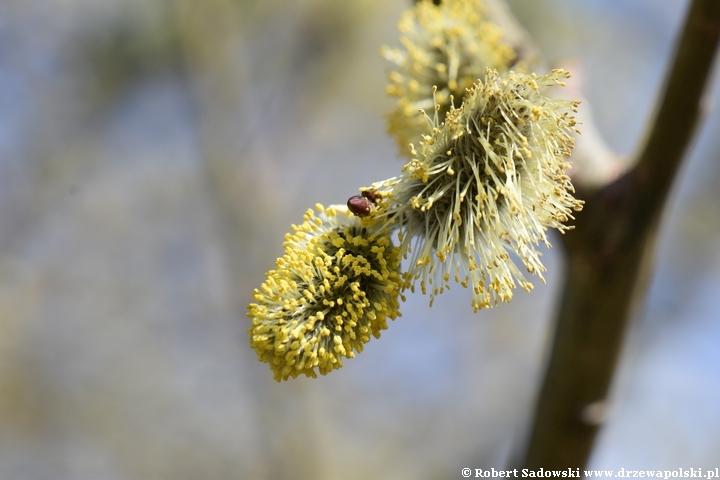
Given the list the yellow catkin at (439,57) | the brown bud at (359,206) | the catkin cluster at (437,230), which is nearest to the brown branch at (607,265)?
the yellow catkin at (439,57)

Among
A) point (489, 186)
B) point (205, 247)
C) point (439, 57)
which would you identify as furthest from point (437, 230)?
point (205, 247)

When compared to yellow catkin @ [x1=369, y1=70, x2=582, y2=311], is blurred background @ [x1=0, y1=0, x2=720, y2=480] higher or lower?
higher

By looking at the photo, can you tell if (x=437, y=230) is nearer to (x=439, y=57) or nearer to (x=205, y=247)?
(x=439, y=57)

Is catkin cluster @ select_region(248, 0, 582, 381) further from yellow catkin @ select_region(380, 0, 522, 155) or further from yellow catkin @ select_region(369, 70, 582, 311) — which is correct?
yellow catkin @ select_region(380, 0, 522, 155)

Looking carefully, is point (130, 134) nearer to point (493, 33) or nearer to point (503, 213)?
point (493, 33)

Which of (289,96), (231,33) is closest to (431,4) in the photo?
(231,33)

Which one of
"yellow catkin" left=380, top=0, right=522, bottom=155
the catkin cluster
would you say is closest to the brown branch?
"yellow catkin" left=380, top=0, right=522, bottom=155

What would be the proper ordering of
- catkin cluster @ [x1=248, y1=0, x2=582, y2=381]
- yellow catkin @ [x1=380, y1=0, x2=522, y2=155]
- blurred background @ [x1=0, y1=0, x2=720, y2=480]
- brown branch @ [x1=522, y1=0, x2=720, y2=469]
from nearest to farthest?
catkin cluster @ [x1=248, y1=0, x2=582, y2=381] → brown branch @ [x1=522, y1=0, x2=720, y2=469] → yellow catkin @ [x1=380, y1=0, x2=522, y2=155] → blurred background @ [x1=0, y1=0, x2=720, y2=480]
